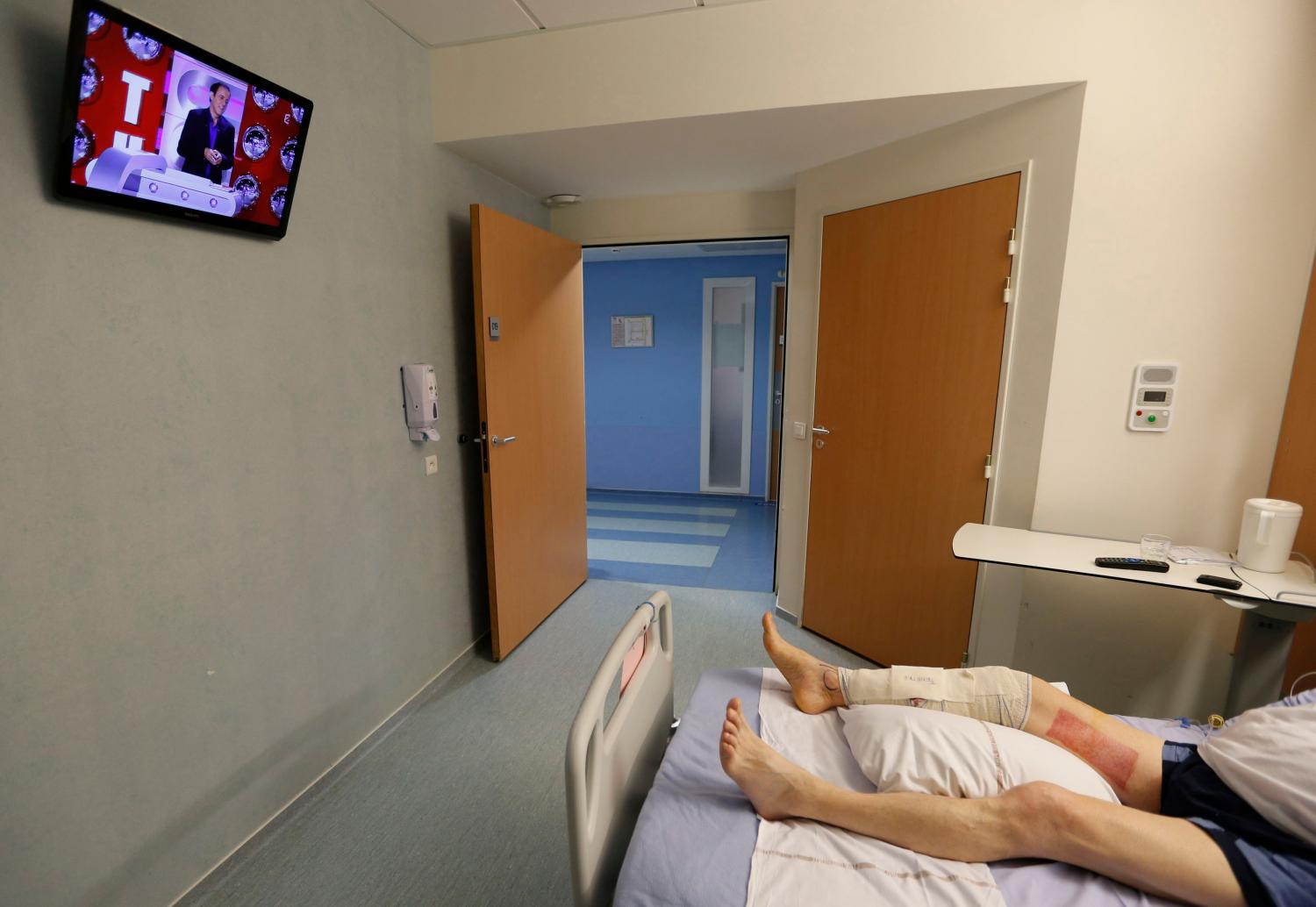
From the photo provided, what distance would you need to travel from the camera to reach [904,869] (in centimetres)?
95

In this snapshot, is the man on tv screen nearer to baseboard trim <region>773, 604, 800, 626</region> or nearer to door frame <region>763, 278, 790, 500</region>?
baseboard trim <region>773, 604, 800, 626</region>

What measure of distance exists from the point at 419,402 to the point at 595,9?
148 centimetres

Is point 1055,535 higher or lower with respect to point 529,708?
higher

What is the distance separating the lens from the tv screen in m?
1.08

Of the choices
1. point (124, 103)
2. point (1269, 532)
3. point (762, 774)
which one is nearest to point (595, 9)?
point (124, 103)

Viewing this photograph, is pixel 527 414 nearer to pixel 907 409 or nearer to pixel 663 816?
pixel 907 409

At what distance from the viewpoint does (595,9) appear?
191 cm

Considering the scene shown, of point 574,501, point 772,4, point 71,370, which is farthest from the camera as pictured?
point 574,501

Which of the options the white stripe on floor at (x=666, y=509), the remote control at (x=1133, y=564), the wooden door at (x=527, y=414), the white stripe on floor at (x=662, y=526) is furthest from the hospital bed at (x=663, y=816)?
the white stripe on floor at (x=666, y=509)

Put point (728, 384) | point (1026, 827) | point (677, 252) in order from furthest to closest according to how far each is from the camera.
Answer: point (728, 384)
point (677, 252)
point (1026, 827)

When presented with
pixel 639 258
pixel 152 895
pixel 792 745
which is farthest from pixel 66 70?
pixel 639 258

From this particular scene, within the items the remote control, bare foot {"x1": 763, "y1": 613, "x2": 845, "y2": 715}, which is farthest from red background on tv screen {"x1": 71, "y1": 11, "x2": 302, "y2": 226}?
the remote control

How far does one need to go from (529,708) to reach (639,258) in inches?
153

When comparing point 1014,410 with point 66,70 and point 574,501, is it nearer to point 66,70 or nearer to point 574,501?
point 574,501
